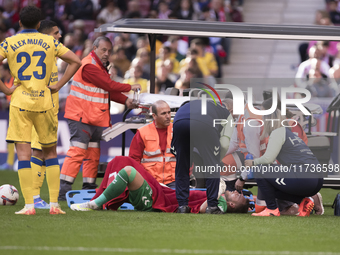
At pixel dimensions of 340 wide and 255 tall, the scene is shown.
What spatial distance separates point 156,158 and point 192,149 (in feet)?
2.68

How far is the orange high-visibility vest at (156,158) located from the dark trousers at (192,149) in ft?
2.22

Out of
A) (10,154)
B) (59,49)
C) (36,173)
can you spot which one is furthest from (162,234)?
(10,154)

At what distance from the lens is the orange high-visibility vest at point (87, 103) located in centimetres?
759

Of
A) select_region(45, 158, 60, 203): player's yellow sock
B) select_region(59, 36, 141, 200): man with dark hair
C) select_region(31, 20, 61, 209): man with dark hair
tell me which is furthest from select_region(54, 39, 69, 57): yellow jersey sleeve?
select_region(59, 36, 141, 200): man with dark hair

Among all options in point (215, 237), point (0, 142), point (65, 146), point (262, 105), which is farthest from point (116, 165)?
point (0, 142)

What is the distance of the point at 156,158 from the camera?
22.6 ft

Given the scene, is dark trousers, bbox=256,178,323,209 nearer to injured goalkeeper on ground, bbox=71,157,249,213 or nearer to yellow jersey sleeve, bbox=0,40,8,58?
injured goalkeeper on ground, bbox=71,157,249,213

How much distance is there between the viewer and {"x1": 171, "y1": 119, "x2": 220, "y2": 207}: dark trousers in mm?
6066

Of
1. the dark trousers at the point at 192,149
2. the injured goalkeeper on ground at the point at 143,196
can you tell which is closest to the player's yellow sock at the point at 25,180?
the injured goalkeeper on ground at the point at 143,196

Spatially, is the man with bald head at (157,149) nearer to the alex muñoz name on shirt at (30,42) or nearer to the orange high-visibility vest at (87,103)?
the orange high-visibility vest at (87,103)

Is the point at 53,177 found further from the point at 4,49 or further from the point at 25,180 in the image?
the point at 4,49

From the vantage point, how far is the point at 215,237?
178 inches

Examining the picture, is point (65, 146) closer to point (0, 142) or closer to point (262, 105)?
point (0, 142)

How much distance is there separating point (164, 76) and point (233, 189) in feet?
18.6
